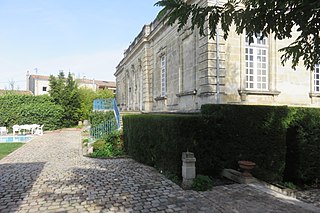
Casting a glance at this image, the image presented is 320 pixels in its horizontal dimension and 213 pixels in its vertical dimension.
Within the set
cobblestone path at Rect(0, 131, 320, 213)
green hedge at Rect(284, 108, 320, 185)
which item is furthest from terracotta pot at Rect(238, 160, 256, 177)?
green hedge at Rect(284, 108, 320, 185)

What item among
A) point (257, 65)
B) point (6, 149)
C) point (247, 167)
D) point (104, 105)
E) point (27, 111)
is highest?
point (257, 65)

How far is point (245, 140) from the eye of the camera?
24.1 feet

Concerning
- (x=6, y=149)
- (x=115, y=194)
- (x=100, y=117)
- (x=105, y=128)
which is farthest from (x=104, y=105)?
(x=115, y=194)

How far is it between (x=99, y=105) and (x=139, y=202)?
14465 mm

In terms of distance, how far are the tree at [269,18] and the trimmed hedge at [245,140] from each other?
354 centimetres

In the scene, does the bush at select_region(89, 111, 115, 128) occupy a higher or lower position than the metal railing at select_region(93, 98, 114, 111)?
lower

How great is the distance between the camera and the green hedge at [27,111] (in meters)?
23.3

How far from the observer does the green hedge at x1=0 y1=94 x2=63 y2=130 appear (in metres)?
23.3

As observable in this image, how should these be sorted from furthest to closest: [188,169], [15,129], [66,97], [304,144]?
[66,97] < [15,129] < [304,144] < [188,169]

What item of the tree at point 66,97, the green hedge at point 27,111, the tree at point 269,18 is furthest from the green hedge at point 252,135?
the tree at point 66,97

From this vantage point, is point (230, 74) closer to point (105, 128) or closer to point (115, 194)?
point (115, 194)

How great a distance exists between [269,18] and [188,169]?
3920 mm

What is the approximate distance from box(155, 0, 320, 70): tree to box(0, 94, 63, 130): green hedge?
2332cm

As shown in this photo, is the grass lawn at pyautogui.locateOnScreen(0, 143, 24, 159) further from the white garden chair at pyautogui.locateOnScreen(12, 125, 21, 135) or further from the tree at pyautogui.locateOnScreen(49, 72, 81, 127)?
the tree at pyautogui.locateOnScreen(49, 72, 81, 127)
